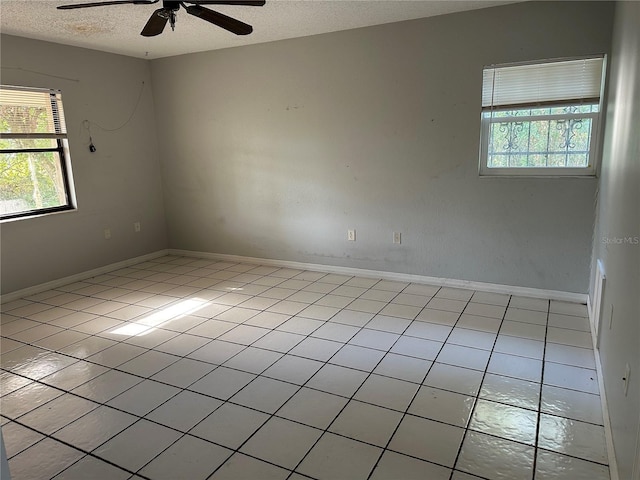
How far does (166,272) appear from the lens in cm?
486

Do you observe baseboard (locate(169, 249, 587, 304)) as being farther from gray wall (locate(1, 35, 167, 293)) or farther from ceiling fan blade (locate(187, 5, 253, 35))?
ceiling fan blade (locate(187, 5, 253, 35))

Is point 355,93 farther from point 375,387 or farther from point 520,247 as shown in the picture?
point 375,387

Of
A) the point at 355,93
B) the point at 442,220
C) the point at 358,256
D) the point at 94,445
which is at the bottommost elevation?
the point at 94,445

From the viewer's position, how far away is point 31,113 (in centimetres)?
410

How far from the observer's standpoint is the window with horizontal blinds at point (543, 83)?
10.8 feet

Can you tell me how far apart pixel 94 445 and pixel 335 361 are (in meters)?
1.36

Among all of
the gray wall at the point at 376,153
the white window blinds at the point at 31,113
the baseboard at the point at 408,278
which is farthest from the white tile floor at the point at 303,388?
the white window blinds at the point at 31,113

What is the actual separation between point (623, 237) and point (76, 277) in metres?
4.76

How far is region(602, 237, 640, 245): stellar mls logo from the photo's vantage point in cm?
165

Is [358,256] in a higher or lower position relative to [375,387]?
higher

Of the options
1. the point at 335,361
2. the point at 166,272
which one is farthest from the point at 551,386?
the point at 166,272

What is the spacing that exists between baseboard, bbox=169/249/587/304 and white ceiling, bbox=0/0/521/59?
7.67 ft

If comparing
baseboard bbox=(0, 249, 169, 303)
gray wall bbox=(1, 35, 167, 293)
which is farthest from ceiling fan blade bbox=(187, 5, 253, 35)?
baseboard bbox=(0, 249, 169, 303)

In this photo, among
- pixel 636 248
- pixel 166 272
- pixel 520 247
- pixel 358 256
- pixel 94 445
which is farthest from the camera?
pixel 166 272
